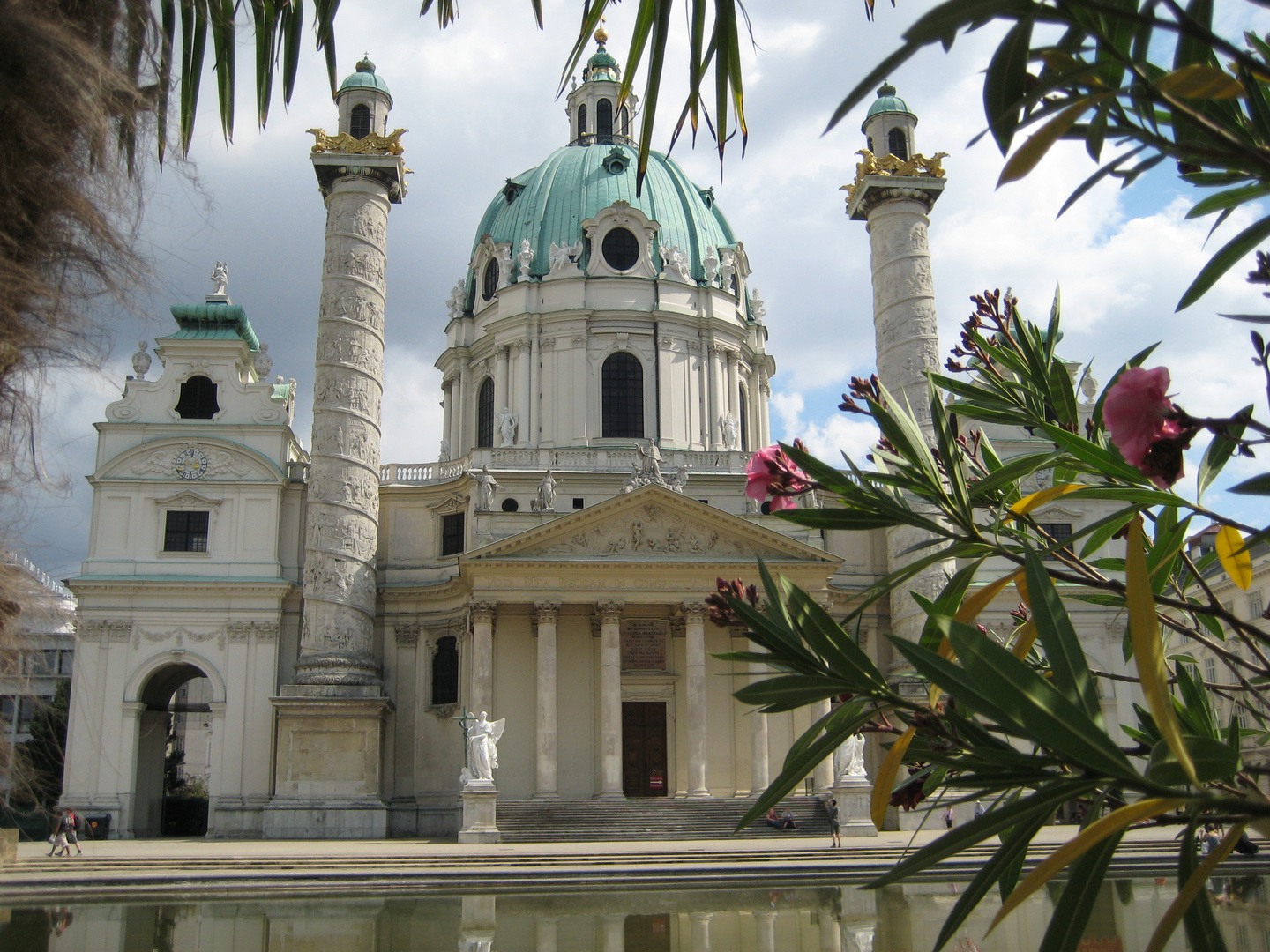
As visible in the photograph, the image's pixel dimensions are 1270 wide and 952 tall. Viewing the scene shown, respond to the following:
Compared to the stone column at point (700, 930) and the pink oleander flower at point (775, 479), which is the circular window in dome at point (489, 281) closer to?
the stone column at point (700, 930)

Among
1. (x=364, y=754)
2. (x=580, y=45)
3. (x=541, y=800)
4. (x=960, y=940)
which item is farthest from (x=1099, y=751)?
(x=364, y=754)

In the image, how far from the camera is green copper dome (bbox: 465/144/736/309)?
4591 cm

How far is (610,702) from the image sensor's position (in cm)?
3288

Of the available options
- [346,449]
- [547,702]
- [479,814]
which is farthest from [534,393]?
[479,814]

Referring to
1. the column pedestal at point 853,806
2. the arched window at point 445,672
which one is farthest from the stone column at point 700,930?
the arched window at point 445,672

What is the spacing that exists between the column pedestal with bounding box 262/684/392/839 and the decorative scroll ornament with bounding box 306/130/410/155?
16.4 metres

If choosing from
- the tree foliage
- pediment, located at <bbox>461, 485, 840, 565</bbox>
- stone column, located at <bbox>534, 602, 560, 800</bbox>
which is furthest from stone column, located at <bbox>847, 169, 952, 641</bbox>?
the tree foliage

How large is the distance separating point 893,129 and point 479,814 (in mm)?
24904

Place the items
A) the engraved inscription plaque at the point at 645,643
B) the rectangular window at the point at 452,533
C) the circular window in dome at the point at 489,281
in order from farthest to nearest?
the circular window in dome at the point at 489,281
the rectangular window at the point at 452,533
the engraved inscription plaque at the point at 645,643

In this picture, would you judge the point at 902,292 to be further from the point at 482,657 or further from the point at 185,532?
the point at 185,532

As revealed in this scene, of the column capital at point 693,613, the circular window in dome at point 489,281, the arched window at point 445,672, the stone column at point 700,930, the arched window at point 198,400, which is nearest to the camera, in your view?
the stone column at point 700,930

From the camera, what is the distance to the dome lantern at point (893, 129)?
3788 centimetres

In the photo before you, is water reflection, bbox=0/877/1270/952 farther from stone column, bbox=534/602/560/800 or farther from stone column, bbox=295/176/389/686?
stone column, bbox=295/176/389/686

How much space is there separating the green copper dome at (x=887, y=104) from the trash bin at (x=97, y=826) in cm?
3169
